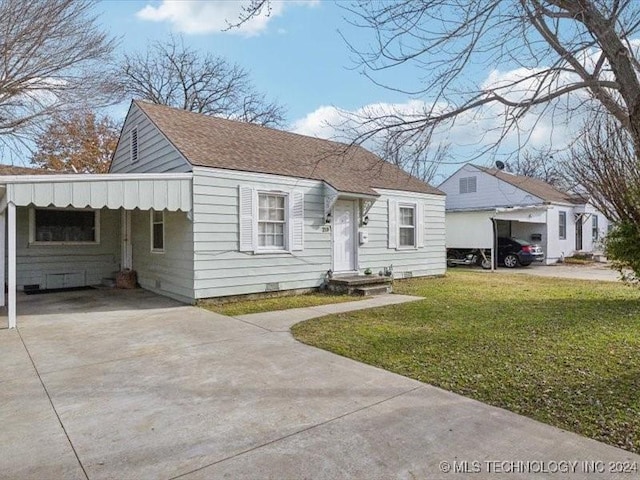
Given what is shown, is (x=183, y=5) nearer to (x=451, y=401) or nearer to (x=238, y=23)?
(x=238, y=23)

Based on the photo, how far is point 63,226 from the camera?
1145 cm

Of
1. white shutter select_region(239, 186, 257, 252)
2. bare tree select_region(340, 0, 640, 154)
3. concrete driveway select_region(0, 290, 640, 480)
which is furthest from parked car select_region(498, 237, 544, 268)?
concrete driveway select_region(0, 290, 640, 480)

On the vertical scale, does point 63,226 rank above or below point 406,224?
below

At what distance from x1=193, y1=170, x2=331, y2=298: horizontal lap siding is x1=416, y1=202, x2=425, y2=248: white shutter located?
4.06 meters

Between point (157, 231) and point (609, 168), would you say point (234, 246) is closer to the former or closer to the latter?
point (157, 231)

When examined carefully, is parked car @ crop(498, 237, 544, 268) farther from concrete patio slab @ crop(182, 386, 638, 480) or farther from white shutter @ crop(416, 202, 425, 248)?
concrete patio slab @ crop(182, 386, 638, 480)

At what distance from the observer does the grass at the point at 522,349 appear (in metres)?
3.44

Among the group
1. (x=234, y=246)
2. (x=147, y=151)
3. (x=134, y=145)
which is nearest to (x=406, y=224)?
(x=234, y=246)

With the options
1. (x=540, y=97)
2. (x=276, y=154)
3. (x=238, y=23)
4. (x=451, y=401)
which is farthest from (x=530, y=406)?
(x=276, y=154)

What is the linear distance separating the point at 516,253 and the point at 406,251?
27.9 ft

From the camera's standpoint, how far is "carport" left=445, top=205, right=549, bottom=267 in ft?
57.4

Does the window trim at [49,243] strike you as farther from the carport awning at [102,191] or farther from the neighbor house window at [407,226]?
the neighbor house window at [407,226]

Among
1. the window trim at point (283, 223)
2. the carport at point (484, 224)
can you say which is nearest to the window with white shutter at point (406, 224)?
the window trim at point (283, 223)

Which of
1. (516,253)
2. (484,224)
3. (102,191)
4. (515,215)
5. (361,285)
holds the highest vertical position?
(515,215)
